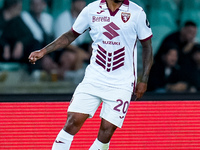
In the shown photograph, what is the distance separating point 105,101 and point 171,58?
3.64 meters

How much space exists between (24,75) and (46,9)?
109 cm

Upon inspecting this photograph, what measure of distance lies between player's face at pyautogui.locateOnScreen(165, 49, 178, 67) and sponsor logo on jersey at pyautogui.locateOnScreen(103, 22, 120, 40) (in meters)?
3.61

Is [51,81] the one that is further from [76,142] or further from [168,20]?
[76,142]

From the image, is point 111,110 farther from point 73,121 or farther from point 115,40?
point 115,40

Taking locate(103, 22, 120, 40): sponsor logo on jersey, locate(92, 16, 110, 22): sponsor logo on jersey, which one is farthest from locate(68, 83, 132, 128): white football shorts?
locate(92, 16, 110, 22): sponsor logo on jersey

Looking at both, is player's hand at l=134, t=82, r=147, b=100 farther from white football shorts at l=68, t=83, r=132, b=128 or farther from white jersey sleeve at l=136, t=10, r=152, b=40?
white jersey sleeve at l=136, t=10, r=152, b=40

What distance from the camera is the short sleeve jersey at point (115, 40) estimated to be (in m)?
3.96

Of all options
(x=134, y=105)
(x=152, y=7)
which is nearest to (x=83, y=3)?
(x=152, y=7)

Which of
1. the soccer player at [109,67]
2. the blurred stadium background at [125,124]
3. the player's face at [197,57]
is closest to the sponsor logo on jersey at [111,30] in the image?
the soccer player at [109,67]

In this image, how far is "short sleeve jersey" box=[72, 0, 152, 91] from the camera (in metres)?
3.96

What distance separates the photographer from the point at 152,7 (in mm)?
7613

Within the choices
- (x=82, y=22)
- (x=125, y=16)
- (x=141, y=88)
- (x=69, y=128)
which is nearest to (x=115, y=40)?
(x=125, y=16)

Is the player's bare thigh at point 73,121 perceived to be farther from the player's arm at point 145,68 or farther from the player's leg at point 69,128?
the player's arm at point 145,68

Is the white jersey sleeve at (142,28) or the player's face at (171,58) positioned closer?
the white jersey sleeve at (142,28)
